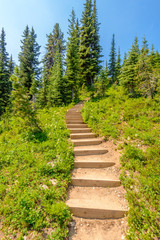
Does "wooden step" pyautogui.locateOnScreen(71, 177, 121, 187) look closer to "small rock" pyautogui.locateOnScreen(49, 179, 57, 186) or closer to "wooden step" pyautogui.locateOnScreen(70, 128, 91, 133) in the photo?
"small rock" pyautogui.locateOnScreen(49, 179, 57, 186)

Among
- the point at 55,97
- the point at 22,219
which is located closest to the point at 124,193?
the point at 22,219

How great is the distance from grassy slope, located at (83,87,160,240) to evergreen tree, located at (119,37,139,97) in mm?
3619

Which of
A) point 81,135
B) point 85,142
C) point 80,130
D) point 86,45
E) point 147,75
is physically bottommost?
point 85,142

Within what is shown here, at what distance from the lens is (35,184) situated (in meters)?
3.66

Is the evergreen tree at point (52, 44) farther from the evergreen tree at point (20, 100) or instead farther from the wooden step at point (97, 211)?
the wooden step at point (97, 211)

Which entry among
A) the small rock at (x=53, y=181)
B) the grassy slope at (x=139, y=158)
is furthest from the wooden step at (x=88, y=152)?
the small rock at (x=53, y=181)

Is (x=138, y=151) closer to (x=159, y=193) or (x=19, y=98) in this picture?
(x=159, y=193)

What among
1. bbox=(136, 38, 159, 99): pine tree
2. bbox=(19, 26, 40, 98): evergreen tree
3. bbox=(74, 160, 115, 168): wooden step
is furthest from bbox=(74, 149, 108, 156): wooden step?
bbox=(19, 26, 40, 98): evergreen tree

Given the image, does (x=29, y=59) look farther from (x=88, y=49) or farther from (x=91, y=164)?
(x=91, y=164)

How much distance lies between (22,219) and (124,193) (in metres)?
3.11

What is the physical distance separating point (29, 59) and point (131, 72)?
644 inches

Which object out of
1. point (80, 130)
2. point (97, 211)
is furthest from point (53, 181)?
point (80, 130)

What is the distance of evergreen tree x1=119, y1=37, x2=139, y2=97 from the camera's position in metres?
11.6

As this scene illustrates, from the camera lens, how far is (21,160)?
4750 millimetres
